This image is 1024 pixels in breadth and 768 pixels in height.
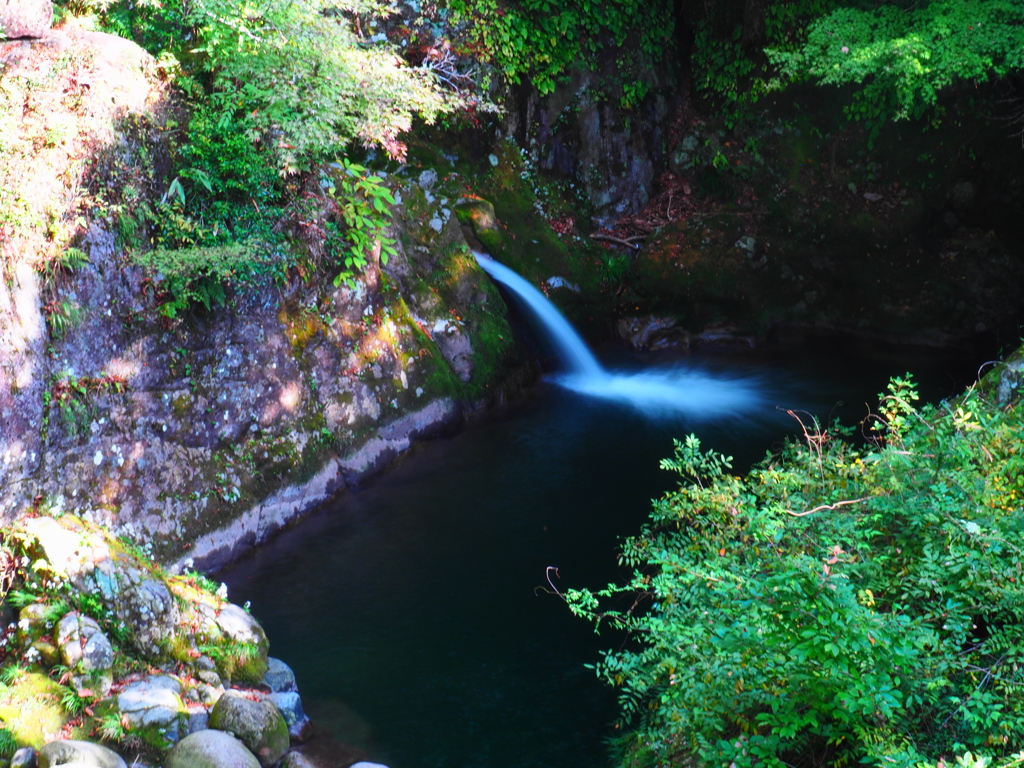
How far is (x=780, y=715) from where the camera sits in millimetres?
2916

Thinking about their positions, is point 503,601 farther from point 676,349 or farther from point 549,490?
point 676,349

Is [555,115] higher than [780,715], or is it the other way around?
[555,115]

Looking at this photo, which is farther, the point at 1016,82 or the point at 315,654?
the point at 1016,82

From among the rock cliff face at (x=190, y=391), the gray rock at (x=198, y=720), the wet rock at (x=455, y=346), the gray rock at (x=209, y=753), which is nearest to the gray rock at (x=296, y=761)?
the gray rock at (x=209, y=753)

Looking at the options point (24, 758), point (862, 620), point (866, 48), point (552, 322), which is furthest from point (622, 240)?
point (24, 758)

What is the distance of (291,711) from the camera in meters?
4.90

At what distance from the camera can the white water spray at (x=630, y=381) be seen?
10391 mm

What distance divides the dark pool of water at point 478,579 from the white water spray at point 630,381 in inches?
17.9

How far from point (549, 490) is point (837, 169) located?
26.8 ft

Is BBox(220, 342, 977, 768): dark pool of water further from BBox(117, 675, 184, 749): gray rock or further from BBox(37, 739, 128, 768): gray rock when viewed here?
BBox(37, 739, 128, 768): gray rock

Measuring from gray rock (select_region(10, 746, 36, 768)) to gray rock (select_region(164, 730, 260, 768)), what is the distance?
66cm

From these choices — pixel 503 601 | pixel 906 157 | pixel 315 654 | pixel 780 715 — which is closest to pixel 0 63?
pixel 315 654

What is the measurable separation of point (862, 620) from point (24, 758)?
164 inches

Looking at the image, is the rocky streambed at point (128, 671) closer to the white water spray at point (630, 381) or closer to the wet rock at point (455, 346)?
the wet rock at point (455, 346)
